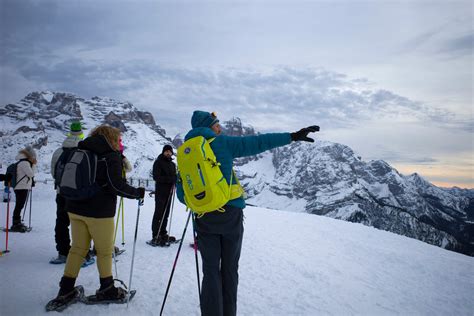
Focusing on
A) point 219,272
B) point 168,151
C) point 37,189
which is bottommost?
point 37,189

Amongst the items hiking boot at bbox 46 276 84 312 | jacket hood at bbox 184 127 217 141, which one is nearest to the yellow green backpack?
jacket hood at bbox 184 127 217 141

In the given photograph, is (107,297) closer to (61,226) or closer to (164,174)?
(61,226)

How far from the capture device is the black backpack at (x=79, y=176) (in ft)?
12.6

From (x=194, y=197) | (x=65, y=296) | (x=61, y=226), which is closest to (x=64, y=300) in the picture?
(x=65, y=296)

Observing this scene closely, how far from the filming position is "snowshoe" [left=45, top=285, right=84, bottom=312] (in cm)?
396

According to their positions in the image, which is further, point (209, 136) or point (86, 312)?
point (86, 312)

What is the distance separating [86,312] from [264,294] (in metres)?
2.90

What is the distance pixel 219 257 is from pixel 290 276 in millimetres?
3297

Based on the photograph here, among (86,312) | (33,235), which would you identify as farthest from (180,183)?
(33,235)

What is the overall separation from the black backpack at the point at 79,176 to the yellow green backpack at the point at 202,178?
1.43 meters

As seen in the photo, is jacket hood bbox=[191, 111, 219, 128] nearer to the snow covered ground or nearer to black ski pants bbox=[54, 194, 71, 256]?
the snow covered ground

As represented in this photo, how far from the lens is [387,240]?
10.2m

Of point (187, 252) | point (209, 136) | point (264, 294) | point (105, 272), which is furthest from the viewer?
point (187, 252)

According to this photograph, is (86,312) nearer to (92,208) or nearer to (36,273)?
(92,208)
